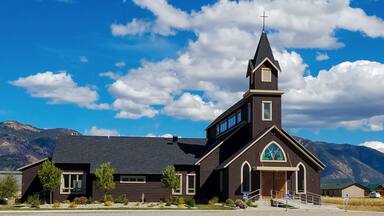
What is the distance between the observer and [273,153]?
173 ft

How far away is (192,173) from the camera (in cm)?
5634

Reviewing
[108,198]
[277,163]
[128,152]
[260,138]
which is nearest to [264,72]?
[260,138]

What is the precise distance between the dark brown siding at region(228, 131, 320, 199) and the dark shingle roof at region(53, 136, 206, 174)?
6127 millimetres

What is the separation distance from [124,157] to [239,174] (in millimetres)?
11919

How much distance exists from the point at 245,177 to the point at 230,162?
222cm

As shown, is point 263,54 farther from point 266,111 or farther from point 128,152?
point 128,152

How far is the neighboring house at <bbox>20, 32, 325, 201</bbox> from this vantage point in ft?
171

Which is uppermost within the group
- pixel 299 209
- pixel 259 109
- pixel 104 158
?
pixel 259 109

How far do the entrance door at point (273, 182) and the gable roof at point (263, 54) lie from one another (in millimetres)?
9602

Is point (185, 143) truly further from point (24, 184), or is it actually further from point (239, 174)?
point (24, 184)

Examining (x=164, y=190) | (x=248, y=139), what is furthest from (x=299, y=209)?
(x=164, y=190)

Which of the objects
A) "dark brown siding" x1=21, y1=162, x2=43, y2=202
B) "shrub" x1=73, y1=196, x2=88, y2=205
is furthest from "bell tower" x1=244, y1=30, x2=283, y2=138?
"dark brown siding" x1=21, y1=162, x2=43, y2=202

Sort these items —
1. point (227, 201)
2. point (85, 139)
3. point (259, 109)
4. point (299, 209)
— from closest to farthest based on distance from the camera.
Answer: point (299, 209), point (227, 201), point (259, 109), point (85, 139)

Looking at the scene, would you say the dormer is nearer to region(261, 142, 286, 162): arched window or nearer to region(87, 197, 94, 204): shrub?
region(261, 142, 286, 162): arched window
